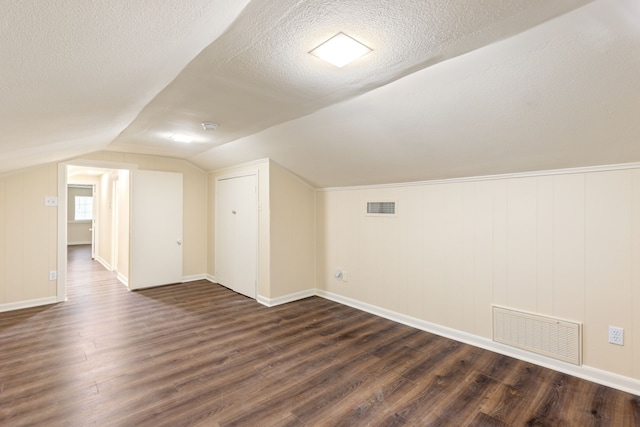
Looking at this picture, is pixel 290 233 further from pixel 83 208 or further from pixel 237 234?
pixel 83 208

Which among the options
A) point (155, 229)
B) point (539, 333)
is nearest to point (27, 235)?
point (155, 229)

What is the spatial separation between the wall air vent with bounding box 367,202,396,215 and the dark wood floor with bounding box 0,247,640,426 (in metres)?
1.33

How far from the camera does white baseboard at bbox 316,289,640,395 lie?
235cm

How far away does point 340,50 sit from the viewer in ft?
5.54

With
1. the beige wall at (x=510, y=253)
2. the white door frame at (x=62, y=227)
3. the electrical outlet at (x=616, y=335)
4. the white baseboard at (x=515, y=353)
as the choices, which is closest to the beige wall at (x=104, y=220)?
the white door frame at (x=62, y=227)

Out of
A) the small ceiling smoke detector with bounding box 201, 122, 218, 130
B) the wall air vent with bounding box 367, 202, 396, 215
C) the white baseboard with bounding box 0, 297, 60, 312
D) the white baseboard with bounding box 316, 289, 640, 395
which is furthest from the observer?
the white baseboard with bounding box 0, 297, 60, 312

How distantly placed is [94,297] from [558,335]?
573 centimetres

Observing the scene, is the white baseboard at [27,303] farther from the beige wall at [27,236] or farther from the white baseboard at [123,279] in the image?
the white baseboard at [123,279]

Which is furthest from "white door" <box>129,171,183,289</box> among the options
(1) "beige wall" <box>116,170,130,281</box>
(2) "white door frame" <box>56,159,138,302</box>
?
(2) "white door frame" <box>56,159,138,302</box>

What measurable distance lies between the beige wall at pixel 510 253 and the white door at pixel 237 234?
1.43 meters

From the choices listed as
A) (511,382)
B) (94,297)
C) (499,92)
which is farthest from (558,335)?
(94,297)

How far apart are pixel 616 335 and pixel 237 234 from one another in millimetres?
4463

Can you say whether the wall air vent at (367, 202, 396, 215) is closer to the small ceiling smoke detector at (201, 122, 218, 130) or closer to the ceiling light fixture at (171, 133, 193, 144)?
the small ceiling smoke detector at (201, 122, 218, 130)

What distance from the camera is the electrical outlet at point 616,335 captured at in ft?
7.75
